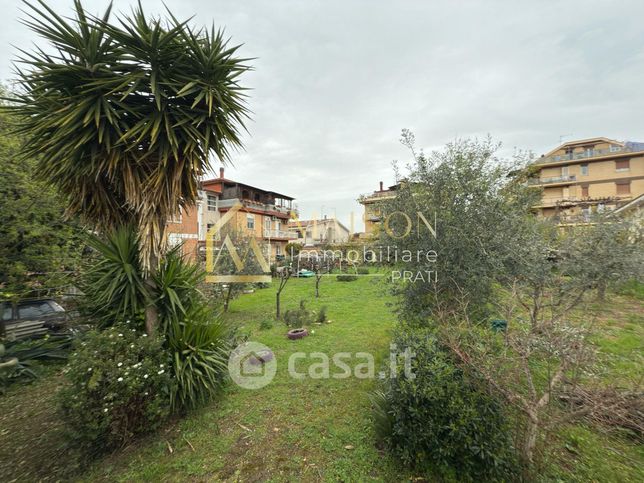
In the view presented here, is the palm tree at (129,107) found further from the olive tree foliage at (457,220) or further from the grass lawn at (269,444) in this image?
the olive tree foliage at (457,220)

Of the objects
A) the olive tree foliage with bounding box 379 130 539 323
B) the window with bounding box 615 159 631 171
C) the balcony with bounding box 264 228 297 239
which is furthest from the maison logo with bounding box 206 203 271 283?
the window with bounding box 615 159 631 171

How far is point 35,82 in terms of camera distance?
324cm

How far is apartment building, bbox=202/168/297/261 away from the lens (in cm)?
2500

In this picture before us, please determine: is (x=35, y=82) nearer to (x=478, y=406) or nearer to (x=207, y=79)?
(x=207, y=79)

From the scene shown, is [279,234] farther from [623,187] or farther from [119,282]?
[623,187]

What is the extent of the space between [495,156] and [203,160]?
5016mm

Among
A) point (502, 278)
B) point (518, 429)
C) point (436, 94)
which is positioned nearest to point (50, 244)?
point (518, 429)

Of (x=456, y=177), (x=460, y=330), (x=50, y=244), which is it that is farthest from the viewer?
(x=50, y=244)

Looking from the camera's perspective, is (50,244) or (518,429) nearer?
(518,429)

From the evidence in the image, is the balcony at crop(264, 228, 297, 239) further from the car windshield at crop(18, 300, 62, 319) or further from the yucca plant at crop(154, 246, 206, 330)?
the yucca plant at crop(154, 246, 206, 330)

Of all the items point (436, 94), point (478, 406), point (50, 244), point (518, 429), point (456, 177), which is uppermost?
point (436, 94)

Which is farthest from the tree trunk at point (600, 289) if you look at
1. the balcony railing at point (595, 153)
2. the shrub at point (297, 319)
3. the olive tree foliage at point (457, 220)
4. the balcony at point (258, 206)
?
the balcony railing at point (595, 153)

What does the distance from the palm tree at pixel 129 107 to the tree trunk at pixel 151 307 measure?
0.02 meters

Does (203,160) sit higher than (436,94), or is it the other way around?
(436,94)
